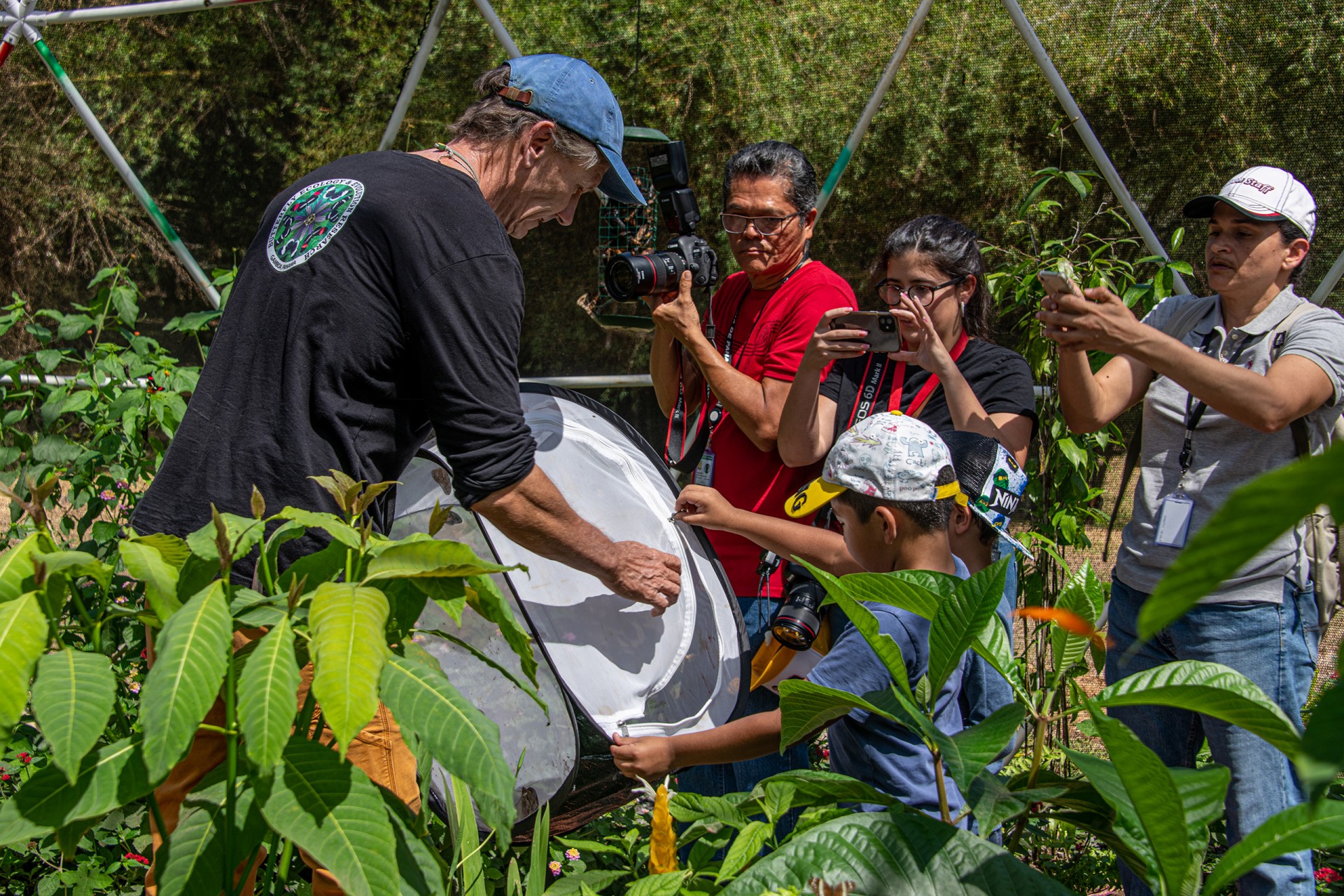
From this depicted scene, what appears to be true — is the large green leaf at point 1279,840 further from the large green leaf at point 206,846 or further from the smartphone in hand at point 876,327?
the smartphone in hand at point 876,327

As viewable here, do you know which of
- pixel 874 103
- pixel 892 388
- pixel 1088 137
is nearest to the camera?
pixel 892 388

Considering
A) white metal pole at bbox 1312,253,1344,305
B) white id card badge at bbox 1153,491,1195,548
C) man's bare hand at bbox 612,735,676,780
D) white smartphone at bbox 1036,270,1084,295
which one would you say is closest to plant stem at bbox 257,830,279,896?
man's bare hand at bbox 612,735,676,780

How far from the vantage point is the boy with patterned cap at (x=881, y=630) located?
5.24 feet

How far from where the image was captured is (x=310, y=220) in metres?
1.79

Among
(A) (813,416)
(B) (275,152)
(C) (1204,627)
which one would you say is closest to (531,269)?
(B) (275,152)

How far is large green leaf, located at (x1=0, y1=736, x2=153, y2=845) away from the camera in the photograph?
0.76m

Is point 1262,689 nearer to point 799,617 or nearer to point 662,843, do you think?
point 799,617

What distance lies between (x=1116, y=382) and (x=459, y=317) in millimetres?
1524

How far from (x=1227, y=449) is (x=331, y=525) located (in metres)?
1.98

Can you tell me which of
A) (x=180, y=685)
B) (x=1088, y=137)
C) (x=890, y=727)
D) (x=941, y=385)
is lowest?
(x=890, y=727)

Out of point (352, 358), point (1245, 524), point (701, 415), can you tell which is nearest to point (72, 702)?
point (1245, 524)

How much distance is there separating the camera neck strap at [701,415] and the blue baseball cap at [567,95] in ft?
2.44

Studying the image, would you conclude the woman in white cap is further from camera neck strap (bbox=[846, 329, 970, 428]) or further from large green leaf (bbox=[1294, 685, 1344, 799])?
large green leaf (bbox=[1294, 685, 1344, 799])

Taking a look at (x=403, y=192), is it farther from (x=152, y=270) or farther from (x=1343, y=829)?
(x=152, y=270)
